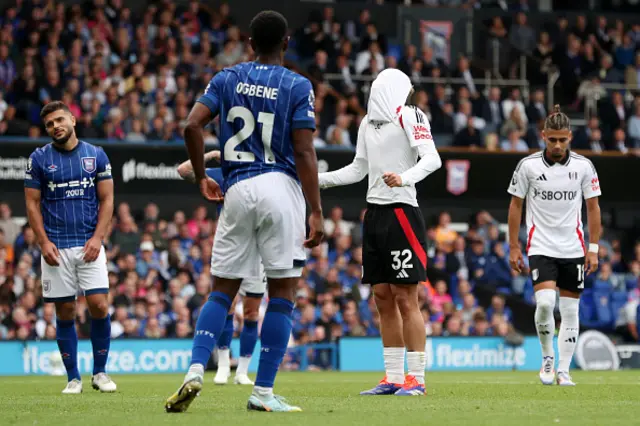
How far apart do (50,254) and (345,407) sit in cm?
361

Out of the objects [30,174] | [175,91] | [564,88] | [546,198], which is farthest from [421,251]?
[564,88]

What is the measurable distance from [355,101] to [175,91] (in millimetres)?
4016

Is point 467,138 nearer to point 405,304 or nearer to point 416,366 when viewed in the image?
point 405,304

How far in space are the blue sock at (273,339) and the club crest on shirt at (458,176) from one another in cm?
1748

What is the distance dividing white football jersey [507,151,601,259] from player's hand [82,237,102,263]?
13.7 ft

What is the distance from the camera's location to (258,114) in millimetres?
7703

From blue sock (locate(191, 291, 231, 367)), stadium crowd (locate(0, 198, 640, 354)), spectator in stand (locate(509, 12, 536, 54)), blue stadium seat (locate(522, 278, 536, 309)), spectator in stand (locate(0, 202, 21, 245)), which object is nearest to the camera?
blue sock (locate(191, 291, 231, 367))

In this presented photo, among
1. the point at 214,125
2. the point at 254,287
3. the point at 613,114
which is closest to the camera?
the point at 254,287

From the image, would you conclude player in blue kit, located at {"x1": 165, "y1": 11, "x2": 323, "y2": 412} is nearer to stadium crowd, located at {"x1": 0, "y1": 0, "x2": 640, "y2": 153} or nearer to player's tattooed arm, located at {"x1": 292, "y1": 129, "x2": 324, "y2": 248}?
player's tattooed arm, located at {"x1": 292, "y1": 129, "x2": 324, "y2": 248}

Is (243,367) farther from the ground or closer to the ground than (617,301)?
closer to the ground

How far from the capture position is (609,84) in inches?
1146

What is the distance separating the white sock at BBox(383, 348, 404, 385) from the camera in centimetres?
1004

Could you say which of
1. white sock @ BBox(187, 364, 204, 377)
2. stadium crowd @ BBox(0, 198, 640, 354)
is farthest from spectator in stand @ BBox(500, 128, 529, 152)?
white sock @ BBox(187, 364, 204, 377)

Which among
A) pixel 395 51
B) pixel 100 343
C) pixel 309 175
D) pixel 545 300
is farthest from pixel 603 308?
pixel 309 175
